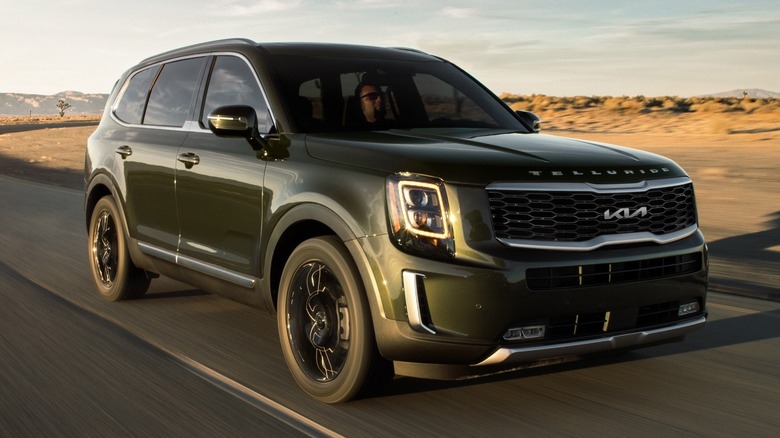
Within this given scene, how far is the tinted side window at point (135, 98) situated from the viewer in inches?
298

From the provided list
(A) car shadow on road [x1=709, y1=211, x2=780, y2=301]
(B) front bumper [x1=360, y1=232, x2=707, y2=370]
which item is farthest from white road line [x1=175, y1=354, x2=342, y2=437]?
(A) car shadow on road [x1=709, y1=211, x2=780, y2=301]

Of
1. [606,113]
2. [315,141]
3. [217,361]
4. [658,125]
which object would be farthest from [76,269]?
[606,113]

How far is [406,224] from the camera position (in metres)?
4.53

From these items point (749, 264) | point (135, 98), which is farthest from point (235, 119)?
point (749, 264)

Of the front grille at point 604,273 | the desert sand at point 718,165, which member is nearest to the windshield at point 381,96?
the front grille at point 604,273

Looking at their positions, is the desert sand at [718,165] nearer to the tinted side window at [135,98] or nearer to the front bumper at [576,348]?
the front bumper at [576,348]

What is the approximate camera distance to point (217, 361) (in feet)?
19.1

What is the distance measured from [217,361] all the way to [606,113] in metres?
43.4

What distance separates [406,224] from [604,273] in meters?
0.92

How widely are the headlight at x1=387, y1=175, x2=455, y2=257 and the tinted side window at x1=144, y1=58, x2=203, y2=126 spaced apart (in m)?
2.63

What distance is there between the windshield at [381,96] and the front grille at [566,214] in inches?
59.3

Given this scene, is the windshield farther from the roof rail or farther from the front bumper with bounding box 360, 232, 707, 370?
the front bumper with bounding box 360, 232, 707, 370

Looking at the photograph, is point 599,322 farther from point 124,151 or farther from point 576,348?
point 124,151

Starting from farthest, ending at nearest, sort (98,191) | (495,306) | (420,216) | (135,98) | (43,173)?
(43,173)
(98,191)
(135,98)
(420,216)
(495,306)
